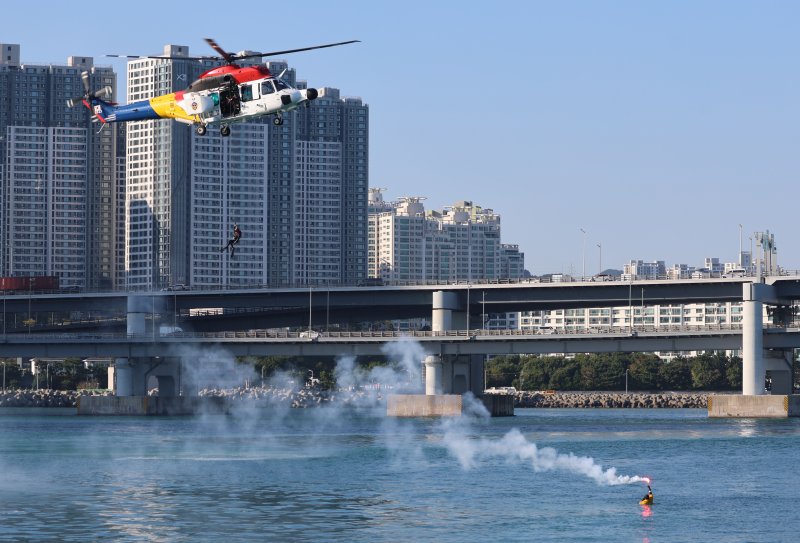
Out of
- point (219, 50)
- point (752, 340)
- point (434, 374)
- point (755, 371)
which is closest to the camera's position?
point (219, 50)

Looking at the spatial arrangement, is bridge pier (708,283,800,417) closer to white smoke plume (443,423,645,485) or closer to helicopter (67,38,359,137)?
white smoke plume (443,423,645,485)

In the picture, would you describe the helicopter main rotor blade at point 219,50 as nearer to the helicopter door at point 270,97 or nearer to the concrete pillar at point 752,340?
the helicopter door at point 270,97

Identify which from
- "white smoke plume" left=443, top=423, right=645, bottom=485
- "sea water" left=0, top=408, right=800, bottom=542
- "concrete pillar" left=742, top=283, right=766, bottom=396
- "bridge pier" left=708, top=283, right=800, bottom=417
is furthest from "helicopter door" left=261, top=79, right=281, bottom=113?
"concrete pillar" left=742, top=283, right=766, bottom=396

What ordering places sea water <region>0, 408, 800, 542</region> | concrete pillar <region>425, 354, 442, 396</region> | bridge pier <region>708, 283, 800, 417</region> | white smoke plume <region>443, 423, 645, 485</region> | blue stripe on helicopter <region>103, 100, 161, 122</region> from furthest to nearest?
concrete pillar <region>425, 354, 442, 396</region> < bridge pier <region>708, 283, 800, 417</region> < white smoke plume <region>443, 423, 645, 485</region> < blue stripe on helicopter <region>103, 100, 161, 122</region> < sea water <region>0, 408, 800, 542</region>

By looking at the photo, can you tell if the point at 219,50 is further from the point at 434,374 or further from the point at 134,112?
the point at 434,374

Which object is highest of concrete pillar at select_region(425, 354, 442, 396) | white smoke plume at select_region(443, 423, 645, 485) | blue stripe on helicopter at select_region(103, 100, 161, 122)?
blue stripe on helicopter at select_region(103, 100, 161, 122)

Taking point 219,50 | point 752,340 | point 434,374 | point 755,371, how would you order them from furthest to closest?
point 434,374 < point 755,371 < point 752,340 < point 219,50

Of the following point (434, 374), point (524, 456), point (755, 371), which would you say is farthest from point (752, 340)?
point (524, 456)
